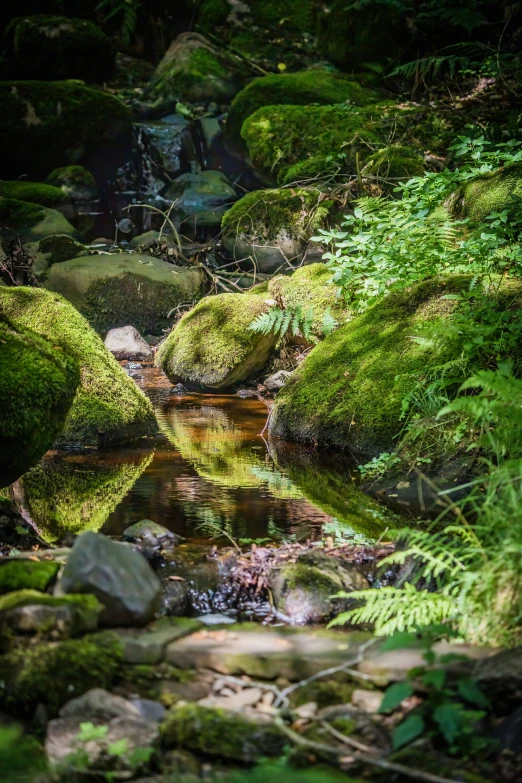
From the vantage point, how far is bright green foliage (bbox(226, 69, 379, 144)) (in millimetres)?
14812

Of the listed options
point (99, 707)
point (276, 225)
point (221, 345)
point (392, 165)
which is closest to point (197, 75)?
point (276, 225)

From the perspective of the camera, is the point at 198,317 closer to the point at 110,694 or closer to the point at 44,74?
the point at 110,694

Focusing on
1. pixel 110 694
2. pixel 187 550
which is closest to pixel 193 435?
pixel 187 550

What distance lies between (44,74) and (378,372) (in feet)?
50.3

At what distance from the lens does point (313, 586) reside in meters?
3.40

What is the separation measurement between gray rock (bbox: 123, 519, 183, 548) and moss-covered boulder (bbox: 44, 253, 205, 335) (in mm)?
6534

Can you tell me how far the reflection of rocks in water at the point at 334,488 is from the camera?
14.6ft

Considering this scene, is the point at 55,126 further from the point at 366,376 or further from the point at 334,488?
the point at 334,488

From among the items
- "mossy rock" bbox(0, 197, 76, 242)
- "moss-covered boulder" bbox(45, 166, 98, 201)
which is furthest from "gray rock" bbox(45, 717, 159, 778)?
"moss-covered boulder" bbox(45, 166, 98, 201)

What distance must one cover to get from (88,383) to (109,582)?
3734 millimetres

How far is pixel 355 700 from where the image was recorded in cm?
236

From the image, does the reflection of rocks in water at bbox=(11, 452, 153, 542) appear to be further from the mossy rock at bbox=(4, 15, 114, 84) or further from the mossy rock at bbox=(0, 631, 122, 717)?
the mossy rock at bbox=(4, 15, 114, 84)

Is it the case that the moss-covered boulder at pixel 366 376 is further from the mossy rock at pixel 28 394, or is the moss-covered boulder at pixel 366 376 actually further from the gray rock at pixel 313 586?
the mossy rock at pixel 28 394

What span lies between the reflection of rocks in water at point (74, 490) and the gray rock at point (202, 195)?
8946mm
